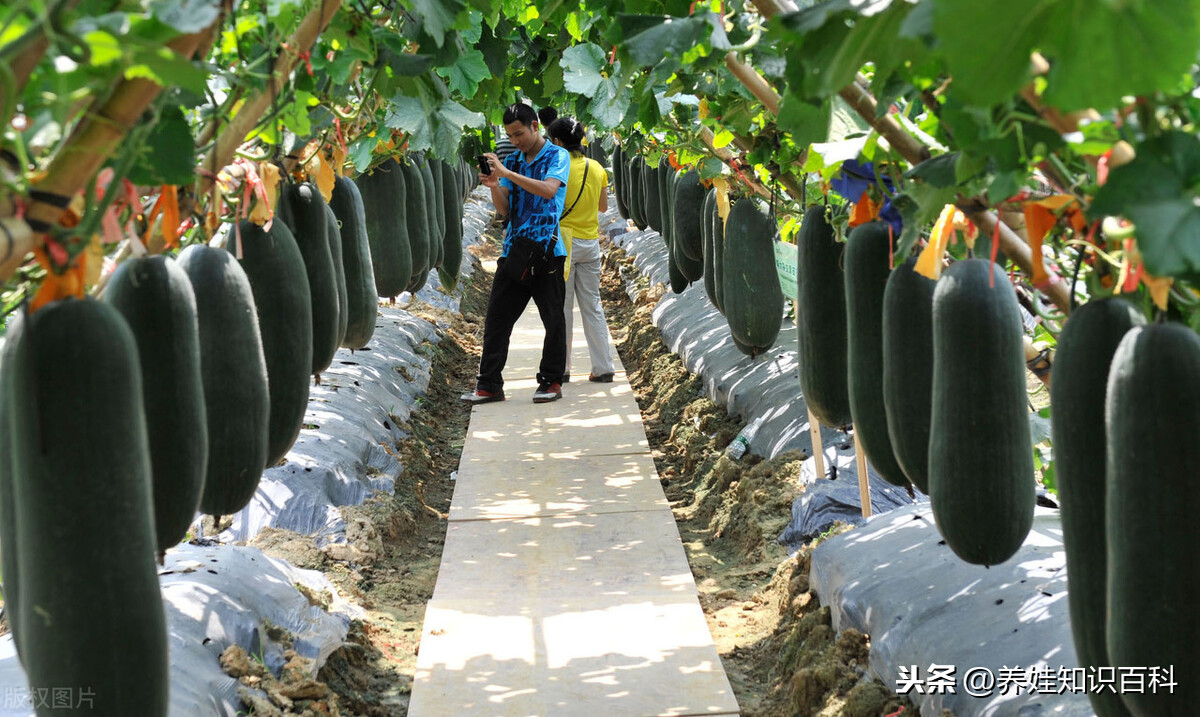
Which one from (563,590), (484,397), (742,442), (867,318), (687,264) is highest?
(867,318)

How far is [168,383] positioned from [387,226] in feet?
10.1

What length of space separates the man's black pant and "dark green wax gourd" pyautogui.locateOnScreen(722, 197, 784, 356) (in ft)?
12.7

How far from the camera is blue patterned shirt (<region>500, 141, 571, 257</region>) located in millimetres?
8281

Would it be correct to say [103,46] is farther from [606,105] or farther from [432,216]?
[432,216]

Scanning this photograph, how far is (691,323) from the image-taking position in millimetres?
9695

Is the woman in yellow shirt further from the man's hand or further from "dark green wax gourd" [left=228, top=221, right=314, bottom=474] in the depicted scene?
"dark green wax gourd" [left=228, top=221, right=314, bottom=474]

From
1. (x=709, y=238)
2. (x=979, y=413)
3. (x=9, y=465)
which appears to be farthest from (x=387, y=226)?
(x=9, y=465)

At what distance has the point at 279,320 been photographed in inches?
102

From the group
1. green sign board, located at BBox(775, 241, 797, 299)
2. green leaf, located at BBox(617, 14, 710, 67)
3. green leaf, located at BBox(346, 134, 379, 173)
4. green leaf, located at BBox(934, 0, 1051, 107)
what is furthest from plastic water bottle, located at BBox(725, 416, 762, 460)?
green leaf, located at BBox(934, 0, 1051, 107)

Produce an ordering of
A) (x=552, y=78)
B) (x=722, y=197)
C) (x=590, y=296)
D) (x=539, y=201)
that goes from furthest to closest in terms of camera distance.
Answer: (x=590, y=296) < (x=539, y=201) < (x=552, y=78) < (x=722, y=197)

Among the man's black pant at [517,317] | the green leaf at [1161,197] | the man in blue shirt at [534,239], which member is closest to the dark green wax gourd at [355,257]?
the green leaf at [1161,197]

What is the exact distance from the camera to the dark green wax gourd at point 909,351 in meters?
2.25

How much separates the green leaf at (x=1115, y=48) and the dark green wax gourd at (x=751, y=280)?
373 cm

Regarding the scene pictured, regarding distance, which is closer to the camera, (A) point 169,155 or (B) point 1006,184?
(B) point 1006,184
